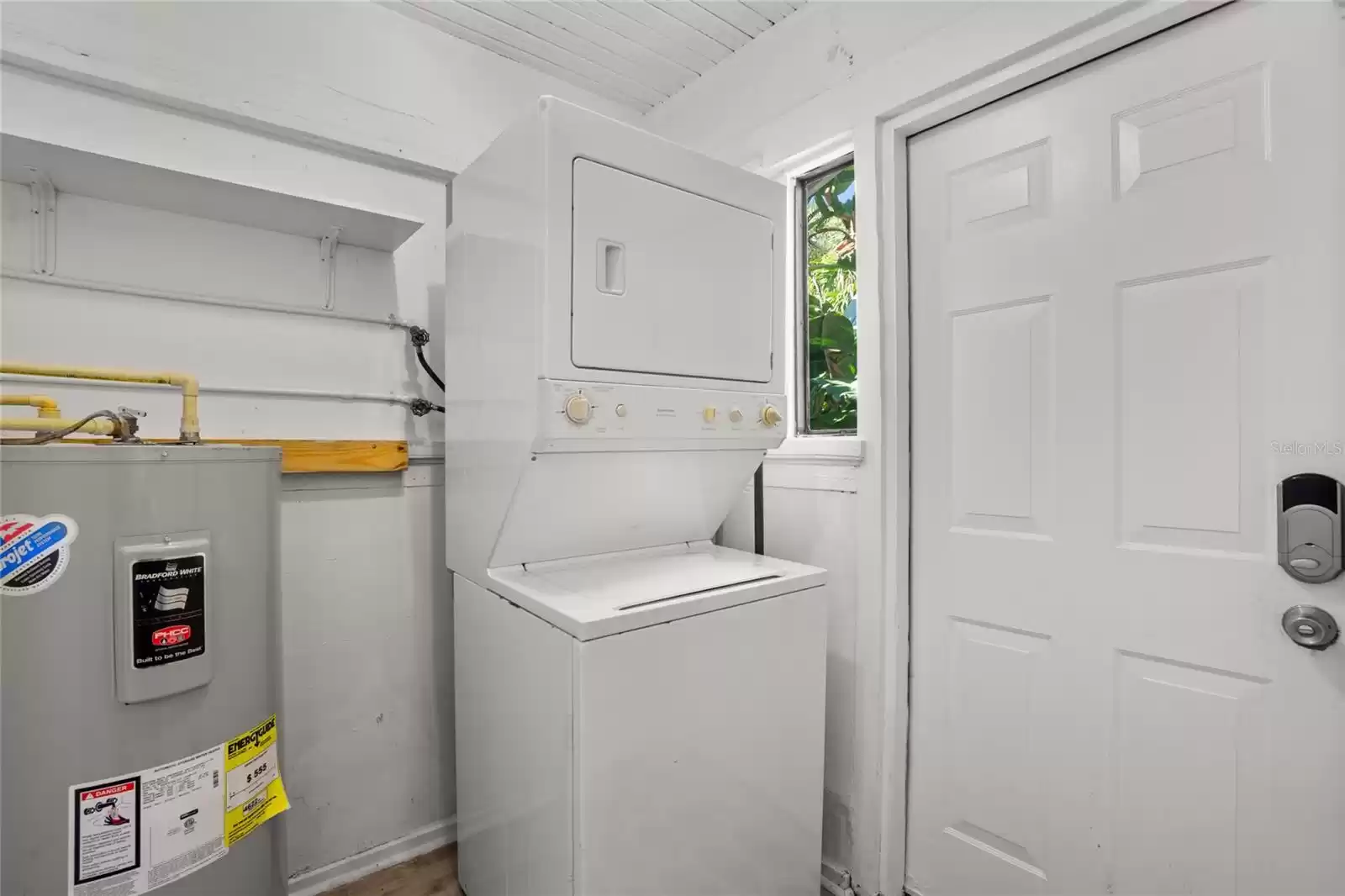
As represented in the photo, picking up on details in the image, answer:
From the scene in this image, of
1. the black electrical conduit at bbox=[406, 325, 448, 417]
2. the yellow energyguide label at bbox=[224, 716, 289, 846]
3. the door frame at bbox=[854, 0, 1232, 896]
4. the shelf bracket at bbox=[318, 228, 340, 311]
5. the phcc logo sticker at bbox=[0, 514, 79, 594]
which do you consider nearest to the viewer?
the phcc logo sticker at bbox=[0, 514, 79, 594]

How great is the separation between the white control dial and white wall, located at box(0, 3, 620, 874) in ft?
3.10

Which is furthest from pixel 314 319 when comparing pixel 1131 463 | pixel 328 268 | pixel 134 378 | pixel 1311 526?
pixel 1311 526

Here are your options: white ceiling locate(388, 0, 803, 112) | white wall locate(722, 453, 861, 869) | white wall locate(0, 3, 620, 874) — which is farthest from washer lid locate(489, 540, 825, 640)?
white ceiling locate(388, 0, 803, 112)

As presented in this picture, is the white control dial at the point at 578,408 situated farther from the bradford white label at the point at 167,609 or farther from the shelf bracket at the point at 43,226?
the shelf bracket at the point at 43,226

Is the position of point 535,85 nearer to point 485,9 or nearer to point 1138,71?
point 485,9

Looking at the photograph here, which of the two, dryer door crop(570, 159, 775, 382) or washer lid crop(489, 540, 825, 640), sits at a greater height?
dryer door crop(570, 159, 775, 382)

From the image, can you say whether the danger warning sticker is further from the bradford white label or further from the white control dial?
the white control dial

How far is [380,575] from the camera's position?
1971 millimetres

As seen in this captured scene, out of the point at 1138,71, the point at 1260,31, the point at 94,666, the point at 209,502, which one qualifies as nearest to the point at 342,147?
the point at 209,502

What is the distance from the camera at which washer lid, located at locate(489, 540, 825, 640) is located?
130cm

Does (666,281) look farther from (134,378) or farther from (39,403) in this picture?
(39,403)

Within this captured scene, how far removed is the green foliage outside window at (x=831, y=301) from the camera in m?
2.00

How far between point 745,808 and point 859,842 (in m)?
0.53

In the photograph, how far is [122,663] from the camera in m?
1.05
